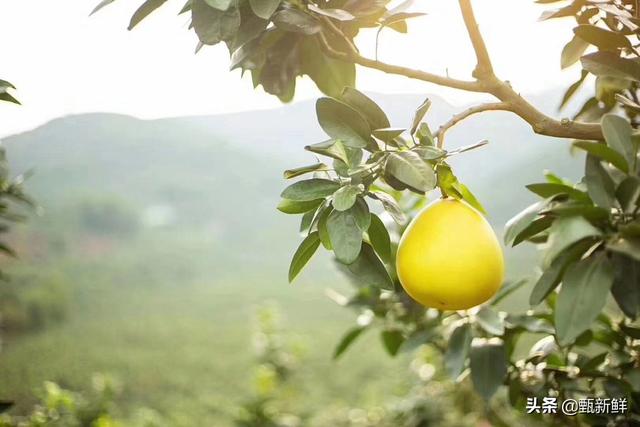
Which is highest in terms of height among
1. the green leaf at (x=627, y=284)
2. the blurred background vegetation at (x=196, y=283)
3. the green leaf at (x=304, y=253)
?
the green leaf at (x=304, y=253)

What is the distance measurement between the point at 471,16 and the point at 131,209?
7.75 feet

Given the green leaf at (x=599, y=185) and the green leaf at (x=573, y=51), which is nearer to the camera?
the green leaf at (x=599, y=185)

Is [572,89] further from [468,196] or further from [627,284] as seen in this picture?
[627,284]

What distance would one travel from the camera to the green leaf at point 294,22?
1.91 feet

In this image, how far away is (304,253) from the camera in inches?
22.9

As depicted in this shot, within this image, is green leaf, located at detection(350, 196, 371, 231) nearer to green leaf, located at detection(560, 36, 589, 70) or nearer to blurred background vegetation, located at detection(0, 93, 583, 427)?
green leaf, located at detection(560, 36, 589, 70)

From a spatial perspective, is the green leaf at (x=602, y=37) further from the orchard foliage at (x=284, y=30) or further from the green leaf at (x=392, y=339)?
the green leaf at (x=392, y=339)

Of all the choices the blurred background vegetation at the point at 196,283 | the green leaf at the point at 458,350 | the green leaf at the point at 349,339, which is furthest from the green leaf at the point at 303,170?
the blurred background vegetation at the point at 196,283

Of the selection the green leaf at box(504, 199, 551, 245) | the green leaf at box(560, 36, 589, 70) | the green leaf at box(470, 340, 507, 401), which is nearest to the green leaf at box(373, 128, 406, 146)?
the green leaf at box(504, 199, 551, 245)

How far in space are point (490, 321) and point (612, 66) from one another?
451mm

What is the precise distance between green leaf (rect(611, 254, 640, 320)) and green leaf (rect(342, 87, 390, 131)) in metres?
0.24

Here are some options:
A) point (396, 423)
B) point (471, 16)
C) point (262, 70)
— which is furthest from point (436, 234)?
point (396, 423)

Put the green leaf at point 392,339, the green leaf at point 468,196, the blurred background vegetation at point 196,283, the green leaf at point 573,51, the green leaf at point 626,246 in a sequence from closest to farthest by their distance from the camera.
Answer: the green leaf at point 626,246
the green leaf at point 468,196
the green leaf at point 573,51
the green leaf at point 392,339
the blurred background vegetation at point 196,283

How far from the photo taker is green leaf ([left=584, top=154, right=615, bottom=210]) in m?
0.48
